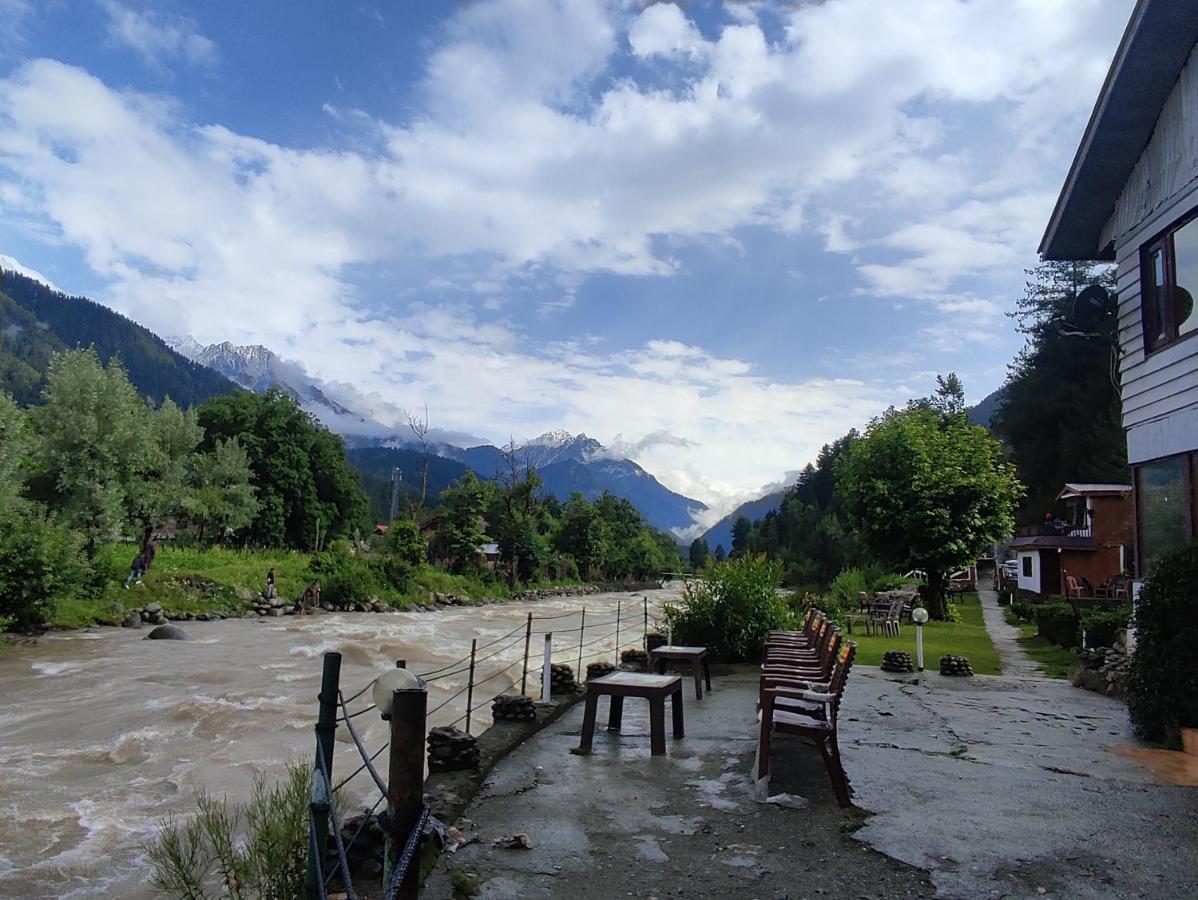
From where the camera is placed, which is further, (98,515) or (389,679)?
(98,515)

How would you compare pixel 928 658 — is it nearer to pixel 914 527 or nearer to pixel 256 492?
pixel 914 527

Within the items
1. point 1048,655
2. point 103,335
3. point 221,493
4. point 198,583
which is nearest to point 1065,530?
point 1048,655

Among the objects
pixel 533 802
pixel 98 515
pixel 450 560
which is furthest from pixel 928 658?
pixel 450 560

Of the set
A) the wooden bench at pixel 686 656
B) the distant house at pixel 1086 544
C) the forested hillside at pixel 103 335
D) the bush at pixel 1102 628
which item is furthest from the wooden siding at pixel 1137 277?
the forested hillside at pixel 103 335

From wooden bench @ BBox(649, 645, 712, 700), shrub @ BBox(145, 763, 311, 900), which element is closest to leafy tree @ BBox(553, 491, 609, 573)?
wooden bench @ BBox(649, 645, 712, 700)

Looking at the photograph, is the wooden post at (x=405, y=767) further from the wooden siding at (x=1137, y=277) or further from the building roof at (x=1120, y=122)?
the building roof at (x=1120, y=122)

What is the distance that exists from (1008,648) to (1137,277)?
377 inches

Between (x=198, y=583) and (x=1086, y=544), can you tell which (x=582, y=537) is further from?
(x=198, y=583)

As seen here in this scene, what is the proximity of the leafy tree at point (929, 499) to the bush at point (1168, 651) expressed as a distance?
1585 cm

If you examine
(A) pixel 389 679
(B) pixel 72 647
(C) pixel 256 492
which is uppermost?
(C) pixel 256 492

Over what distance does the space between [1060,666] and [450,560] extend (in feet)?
107

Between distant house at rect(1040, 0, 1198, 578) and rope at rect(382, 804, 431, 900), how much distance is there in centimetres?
823

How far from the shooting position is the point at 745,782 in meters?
5.52

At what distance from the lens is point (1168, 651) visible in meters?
6.72
